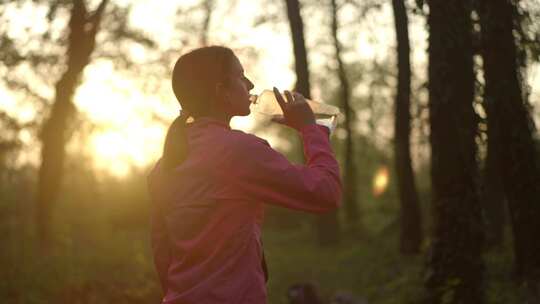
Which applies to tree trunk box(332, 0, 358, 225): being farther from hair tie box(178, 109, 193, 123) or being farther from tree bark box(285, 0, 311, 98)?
hair tie box(178, 109, 193, 123)

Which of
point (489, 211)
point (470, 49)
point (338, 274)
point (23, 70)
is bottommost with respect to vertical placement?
point (338, 274)

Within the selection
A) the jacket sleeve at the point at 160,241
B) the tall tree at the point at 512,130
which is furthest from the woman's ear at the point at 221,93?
the tall tree at the point at 512,130

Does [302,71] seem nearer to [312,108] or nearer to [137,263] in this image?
[137,263]

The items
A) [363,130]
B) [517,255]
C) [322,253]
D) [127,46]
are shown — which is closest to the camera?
[517,255]

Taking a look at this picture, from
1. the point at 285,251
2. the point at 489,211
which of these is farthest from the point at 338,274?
the point at 285,251

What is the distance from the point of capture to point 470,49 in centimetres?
842

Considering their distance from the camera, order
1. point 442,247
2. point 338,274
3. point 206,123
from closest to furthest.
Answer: point 206,123 → point 442,247 → point 338,274

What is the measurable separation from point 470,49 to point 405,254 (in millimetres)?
10483

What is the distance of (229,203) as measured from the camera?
2619 millimetres

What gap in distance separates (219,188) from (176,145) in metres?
0.28

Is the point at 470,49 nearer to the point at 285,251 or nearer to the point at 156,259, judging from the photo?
the point at 156,259

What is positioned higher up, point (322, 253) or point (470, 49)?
point (470, 49)

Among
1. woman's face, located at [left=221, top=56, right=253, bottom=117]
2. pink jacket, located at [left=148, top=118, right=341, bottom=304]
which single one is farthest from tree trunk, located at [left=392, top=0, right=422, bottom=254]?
pink jacket, located at [left=148, top=118, right=341, bottom=304]

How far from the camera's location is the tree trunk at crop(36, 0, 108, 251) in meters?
18.7
